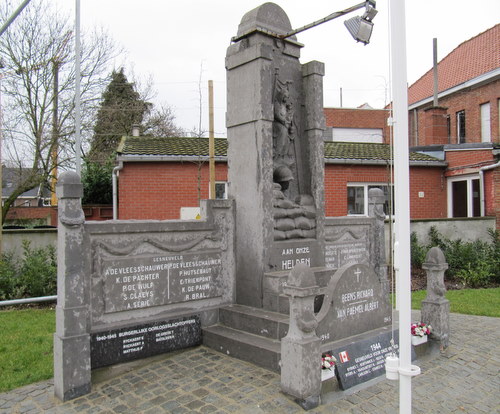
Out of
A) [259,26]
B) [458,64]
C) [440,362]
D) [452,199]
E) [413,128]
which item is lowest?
[440,362]

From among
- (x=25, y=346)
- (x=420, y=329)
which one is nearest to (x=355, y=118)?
(x=420, y=329)

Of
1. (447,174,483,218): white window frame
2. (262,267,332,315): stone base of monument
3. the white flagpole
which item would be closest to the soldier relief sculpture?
(262,267,332,315): stone base of monument

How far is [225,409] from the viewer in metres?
4.09

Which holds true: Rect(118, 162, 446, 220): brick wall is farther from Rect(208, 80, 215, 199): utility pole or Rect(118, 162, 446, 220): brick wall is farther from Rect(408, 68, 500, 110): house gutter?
Rect(408, 68, 500, 110): house gutter

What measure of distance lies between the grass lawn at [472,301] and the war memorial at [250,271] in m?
3.16

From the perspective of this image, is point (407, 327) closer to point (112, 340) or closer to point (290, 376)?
point (290, 376)

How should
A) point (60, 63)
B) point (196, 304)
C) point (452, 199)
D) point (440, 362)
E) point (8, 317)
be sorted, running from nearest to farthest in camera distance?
point (440, 362) < point (196, 304) < point (8, 317) < point (60, 63) < point (452, 199)

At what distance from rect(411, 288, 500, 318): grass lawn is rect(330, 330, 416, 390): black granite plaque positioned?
423 cm


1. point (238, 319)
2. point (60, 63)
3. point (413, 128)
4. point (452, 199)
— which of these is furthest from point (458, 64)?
point (238, 319)

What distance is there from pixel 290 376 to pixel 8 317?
19.6 ft

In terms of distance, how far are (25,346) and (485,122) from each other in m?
23.4

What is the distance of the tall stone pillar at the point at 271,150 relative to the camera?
6.05 m

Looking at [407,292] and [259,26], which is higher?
[259,26]

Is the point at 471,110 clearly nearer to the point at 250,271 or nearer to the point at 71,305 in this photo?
the point at 250,271
